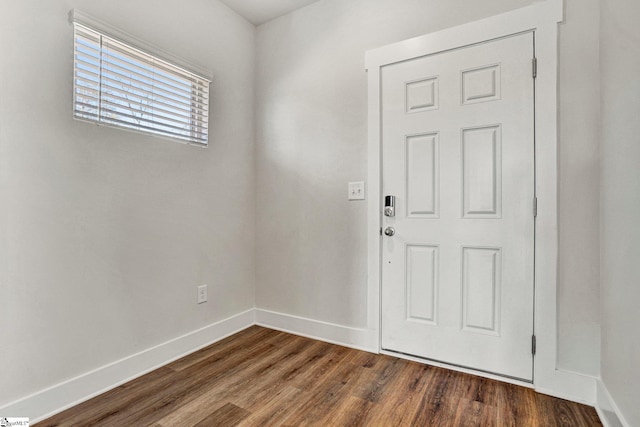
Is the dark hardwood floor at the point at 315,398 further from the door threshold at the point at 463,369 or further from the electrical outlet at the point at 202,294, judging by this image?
the electrical outlet at the point at 202,294

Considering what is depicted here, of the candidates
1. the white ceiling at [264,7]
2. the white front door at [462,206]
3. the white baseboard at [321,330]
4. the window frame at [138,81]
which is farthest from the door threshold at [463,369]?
the white ceiling at [264,7]

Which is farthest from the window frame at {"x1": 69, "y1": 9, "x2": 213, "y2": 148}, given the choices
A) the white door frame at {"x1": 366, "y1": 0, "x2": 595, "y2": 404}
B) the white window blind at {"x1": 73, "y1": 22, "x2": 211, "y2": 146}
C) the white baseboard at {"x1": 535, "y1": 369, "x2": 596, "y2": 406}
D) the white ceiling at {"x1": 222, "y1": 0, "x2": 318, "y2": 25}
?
the white baseboard at {"x1": 535, "y1": 369, "x2": 596, "y2": 406}

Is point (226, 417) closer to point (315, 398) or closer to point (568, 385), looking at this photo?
point (315, 398)

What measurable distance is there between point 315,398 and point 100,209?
60.4 inches

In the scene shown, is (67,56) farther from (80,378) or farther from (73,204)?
(80,378)

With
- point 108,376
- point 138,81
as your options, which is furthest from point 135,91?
point 108,376

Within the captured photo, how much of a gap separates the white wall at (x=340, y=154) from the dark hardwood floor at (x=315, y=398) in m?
0.35

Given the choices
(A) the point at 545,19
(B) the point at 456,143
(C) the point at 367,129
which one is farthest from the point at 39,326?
(A) the point at 545,19

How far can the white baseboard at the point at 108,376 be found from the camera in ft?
4.67

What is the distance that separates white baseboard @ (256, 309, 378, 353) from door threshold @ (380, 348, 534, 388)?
0.43ft

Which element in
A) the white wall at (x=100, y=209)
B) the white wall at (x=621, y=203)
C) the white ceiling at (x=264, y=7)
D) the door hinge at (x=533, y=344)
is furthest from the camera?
the white ceiling at (x=264, y=7)

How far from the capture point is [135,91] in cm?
184

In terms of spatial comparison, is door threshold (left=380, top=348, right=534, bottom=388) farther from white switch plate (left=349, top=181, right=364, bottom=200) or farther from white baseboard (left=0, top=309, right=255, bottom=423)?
white baseboard (left=0, top=309, right=255, bottom=423)

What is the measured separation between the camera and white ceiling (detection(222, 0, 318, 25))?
2414 millimetres
